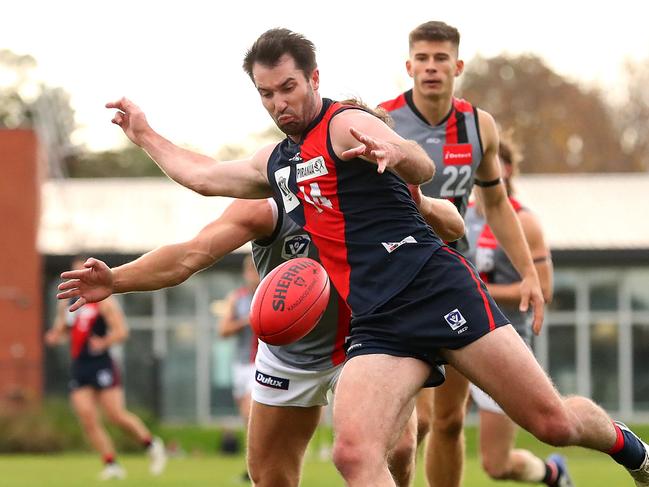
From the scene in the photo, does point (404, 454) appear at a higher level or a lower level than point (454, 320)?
lower

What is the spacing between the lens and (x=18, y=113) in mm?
56250

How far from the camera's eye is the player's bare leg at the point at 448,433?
804cm

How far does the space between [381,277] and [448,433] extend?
8.56ft

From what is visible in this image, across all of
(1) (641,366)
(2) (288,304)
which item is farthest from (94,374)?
(1) (641,366)

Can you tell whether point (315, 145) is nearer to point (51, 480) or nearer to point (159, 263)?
point (159, 263)

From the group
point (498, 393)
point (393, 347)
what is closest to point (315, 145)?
point (393, 347)

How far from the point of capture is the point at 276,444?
6566 millimetres

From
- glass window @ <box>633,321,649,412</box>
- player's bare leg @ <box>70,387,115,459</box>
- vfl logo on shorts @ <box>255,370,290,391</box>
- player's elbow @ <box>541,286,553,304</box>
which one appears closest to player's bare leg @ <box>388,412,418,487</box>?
vfl logo on shorts @ <box>255,370,290,391</box>

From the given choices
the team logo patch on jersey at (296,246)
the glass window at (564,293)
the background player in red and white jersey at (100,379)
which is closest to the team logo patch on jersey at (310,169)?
the team logo patch on jersey at (296,246)

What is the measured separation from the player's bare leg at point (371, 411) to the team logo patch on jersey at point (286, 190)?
721 millimetres

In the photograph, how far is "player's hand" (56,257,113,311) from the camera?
6137 mm

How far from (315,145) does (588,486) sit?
6897mm

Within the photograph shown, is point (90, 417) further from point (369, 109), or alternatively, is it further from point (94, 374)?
point (369, 109)

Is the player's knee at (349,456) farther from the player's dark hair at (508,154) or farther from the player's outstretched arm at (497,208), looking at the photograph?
the player's dark hair at (508,154)
